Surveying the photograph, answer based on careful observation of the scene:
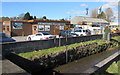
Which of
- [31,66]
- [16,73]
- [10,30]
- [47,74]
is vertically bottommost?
[47,74]

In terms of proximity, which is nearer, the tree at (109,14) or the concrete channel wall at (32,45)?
the concrete channel wall at (32,45)

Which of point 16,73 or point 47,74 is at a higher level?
point 16,73

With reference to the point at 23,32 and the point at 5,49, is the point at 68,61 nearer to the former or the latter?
the point at 5,49

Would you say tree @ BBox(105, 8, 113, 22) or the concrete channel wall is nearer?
the concrete channel wall

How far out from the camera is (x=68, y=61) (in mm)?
11766

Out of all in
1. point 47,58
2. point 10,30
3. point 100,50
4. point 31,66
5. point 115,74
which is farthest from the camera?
point 10,30

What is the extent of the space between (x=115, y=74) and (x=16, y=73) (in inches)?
144

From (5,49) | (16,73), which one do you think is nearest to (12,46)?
(5,49)

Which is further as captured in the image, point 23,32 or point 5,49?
point 23,32

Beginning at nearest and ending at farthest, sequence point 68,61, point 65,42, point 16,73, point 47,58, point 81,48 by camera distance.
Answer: point 16,73
point 47,58
point 68,61
point 81,48
point 65,42

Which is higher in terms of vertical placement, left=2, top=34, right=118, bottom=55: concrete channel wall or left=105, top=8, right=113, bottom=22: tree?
left=105, top=8, right=113, bottom=22: tree

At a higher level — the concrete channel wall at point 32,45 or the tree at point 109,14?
the tree at point 109,14

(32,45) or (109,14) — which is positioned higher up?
(109,14)

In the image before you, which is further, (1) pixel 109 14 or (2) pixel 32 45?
(1) pixel 109 14
